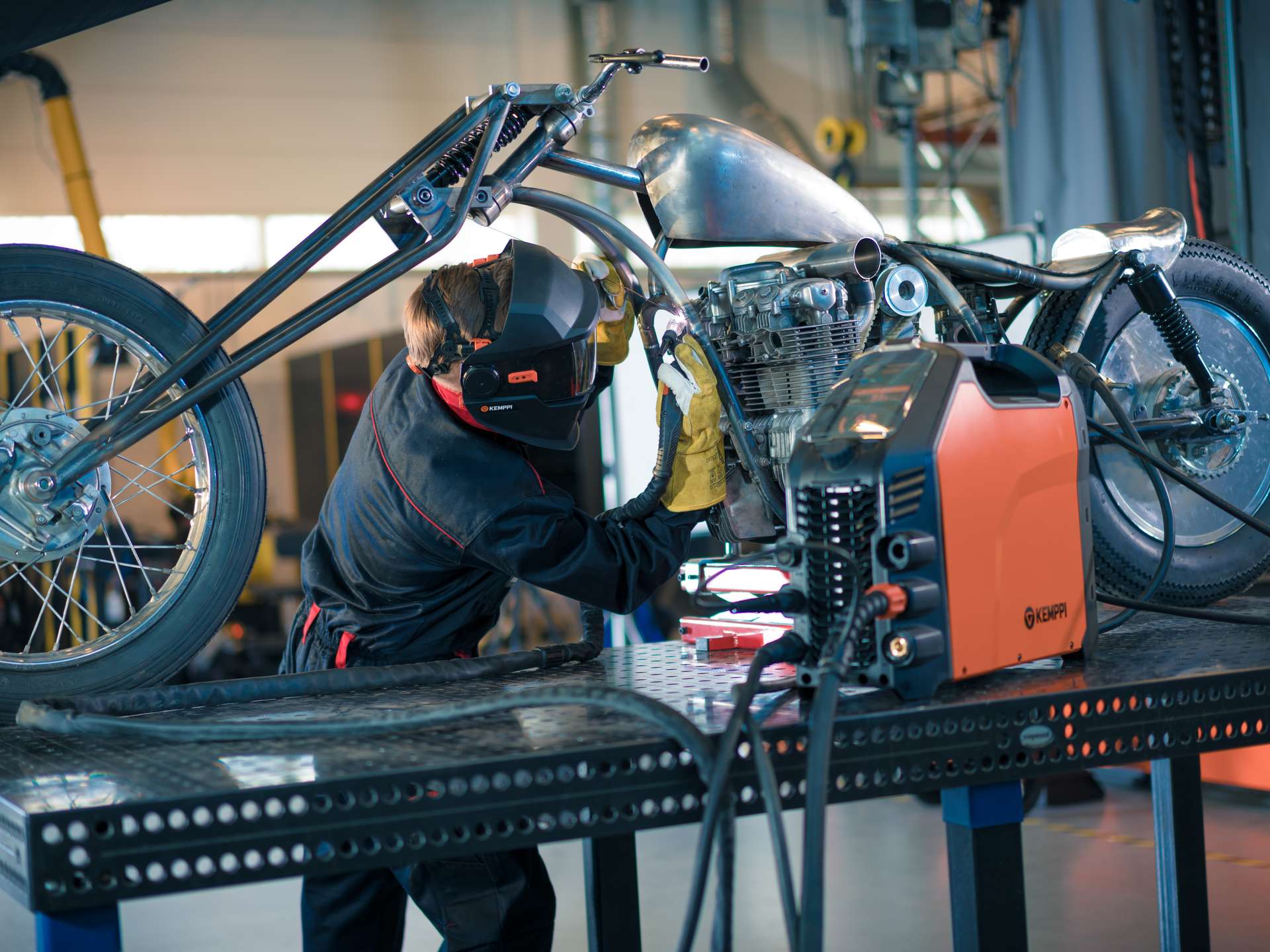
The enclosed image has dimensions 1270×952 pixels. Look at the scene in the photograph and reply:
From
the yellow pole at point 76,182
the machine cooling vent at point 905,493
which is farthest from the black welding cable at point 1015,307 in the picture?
the yellow pole at point 76,182

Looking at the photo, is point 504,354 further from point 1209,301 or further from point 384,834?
point 1209,301

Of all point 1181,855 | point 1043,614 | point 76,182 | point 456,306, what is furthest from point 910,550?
point 76,182

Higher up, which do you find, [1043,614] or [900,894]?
[1043,614]

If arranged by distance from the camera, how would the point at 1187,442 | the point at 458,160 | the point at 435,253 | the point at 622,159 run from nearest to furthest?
the point at 435,253 → the point at 458,160 → the point at 1187,442 → the point at 622,159

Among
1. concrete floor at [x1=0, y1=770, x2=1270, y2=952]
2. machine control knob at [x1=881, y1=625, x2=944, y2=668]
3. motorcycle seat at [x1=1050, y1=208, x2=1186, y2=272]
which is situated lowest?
concrete floor at [x1=0, y1=770, x2=1270, y2=952]

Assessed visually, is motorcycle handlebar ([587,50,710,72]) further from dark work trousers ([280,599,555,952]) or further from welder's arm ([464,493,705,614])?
dark work trousers ([280,599,555,952])

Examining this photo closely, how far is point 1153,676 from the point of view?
1.47 m

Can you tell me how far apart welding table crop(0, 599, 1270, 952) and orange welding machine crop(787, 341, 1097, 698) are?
6 centimetres

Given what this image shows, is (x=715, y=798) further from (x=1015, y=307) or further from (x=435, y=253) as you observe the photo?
(x=1015, y=307)

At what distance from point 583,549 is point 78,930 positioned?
31.3 inches

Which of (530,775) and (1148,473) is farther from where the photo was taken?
(1148,473)

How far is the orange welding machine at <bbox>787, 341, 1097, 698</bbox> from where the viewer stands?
1366 mm

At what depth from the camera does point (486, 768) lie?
1150 mm

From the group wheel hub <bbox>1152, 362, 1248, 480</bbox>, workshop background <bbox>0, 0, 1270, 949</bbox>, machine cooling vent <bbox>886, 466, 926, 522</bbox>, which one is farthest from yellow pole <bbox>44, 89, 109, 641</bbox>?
machine cooling vent <bbox>886, 466, 926, 522</bbox>
